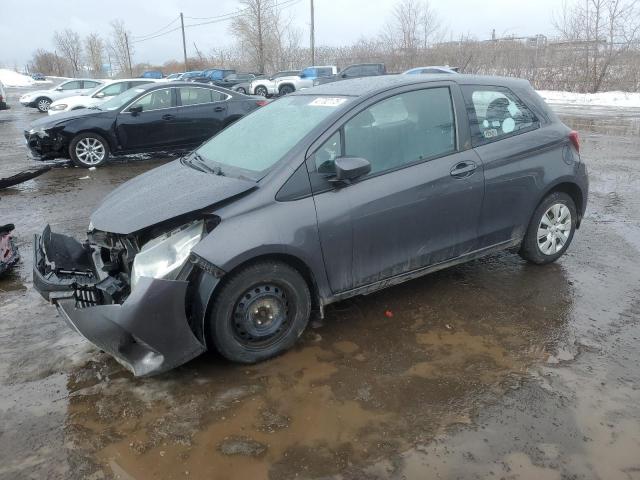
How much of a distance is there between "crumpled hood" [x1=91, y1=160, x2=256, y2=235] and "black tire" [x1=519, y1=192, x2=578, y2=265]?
2601mm

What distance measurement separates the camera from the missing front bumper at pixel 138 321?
2818 mm

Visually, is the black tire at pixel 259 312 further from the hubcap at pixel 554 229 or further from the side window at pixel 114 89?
the side window at pixel 114 89

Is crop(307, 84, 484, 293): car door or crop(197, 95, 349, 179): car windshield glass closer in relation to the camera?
crop(307, 84, 484, 293): car door

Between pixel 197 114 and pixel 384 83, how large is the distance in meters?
7.31

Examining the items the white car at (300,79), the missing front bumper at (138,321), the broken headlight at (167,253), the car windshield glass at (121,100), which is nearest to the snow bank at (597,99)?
the white car at (300,79)

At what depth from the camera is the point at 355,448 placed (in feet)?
8.43

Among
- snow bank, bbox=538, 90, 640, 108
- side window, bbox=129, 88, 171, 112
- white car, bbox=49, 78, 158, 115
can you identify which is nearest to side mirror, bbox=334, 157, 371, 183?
side window, bbox=129, 88, 171, 112

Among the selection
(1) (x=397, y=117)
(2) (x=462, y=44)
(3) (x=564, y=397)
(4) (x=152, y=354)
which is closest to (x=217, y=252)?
(4) (x=152, y=354)

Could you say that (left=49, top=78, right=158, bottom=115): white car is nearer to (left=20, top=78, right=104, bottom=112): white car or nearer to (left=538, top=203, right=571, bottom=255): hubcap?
(left=20, top=78, right=104, bottom=112): white car

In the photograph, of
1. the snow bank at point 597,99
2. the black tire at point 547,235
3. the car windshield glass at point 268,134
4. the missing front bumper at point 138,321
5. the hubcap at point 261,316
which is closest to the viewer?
the missing front bumper at point 138,321

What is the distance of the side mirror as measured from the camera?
10.8ft

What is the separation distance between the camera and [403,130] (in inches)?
149

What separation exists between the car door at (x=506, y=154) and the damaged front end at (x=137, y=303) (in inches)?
91.2

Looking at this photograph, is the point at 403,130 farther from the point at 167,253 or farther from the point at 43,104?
the point at 43,104
